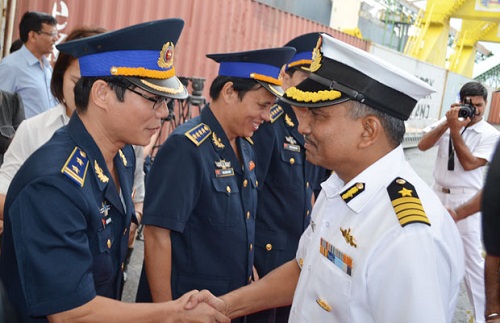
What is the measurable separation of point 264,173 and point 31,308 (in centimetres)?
164

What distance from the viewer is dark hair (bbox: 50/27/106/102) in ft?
7.77

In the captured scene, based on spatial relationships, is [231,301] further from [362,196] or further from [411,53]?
[411,53]

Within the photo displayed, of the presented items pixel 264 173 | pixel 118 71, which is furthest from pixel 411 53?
pixel 118 71

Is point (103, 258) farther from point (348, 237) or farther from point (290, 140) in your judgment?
point (290, 140)

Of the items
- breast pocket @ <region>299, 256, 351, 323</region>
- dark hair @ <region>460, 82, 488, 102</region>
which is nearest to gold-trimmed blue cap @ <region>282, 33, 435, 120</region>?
breast pocket @ <region>299, 256, 351, 323</region>

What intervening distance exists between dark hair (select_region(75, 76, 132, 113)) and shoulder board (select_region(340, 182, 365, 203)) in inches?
30.5

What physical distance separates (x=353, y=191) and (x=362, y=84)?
1.05 feet

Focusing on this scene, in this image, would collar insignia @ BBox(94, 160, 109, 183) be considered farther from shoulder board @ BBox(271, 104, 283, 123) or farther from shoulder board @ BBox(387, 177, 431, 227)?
shoulder board @ BBox(271, 104, 283, 123)

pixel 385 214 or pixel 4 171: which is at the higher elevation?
pixel 385 214

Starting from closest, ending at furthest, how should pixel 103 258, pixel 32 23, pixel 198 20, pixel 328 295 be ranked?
pixel 328 295
pixel 103 258
pixel 32 23
pixel 198 20

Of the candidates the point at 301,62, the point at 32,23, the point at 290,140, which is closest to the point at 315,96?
the point at 290,140

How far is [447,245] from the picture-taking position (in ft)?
4.57

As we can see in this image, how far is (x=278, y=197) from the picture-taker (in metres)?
2.96

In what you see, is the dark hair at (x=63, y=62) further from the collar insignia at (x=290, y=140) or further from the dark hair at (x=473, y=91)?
the dark hair at (x=473, y=91)
